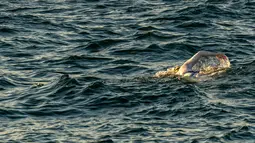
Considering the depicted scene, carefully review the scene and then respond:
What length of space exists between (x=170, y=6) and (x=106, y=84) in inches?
471

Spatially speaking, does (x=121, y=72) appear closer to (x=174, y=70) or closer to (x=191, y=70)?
(x=174, y=70)

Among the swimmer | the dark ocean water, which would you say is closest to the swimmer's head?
the swimmer

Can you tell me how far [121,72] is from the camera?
20203 mm

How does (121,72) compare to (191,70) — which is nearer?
(191,70)

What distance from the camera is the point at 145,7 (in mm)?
29891

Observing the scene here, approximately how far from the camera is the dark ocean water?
1487 cm

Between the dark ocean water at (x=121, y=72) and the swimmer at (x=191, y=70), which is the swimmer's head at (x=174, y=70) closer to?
the swimmer at (x=191, y=70)

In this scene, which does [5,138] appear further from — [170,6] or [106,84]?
[170,6]

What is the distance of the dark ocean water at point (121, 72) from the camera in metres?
→ 14.9

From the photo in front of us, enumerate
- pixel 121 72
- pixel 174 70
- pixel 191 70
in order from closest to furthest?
1. pixel 191 70
2. pixel 174 70
3. pixel 121 72

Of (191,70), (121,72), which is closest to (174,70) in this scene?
(191,70)

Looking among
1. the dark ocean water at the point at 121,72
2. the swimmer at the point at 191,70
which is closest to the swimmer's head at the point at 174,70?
the swimmer at the point at 191,70

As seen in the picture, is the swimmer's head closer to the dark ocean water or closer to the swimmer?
the swimmer

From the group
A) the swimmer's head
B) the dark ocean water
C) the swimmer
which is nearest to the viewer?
the dark ocean water
